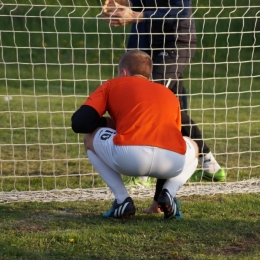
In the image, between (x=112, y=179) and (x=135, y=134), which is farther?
(x=112, y=179)

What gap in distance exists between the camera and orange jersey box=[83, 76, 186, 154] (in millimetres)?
4414

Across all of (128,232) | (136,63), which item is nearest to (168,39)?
(136,63)

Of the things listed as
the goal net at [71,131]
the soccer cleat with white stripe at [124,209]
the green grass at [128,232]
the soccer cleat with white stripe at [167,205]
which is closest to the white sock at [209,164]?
the goal net at [71,131]

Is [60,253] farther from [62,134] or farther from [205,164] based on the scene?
[62,134]

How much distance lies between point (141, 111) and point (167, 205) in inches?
23.3

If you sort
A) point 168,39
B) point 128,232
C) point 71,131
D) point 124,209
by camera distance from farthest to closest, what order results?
point 71,131 < point 168,39 < point 124,209 < point 128,232

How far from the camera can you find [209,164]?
6062 mm

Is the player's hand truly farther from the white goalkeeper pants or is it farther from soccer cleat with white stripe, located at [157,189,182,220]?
soccer cleat with white stripe, located at [157,189,182,220]

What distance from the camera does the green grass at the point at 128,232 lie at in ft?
12.8

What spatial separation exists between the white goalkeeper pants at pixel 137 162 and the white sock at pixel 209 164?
131 centimetres

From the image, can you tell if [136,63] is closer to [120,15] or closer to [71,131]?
[120,15]

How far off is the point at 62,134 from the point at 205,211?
3365mm

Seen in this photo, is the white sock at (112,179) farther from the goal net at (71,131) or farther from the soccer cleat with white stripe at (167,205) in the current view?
the goal net at (71,131)

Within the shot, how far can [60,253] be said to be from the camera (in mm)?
3861
